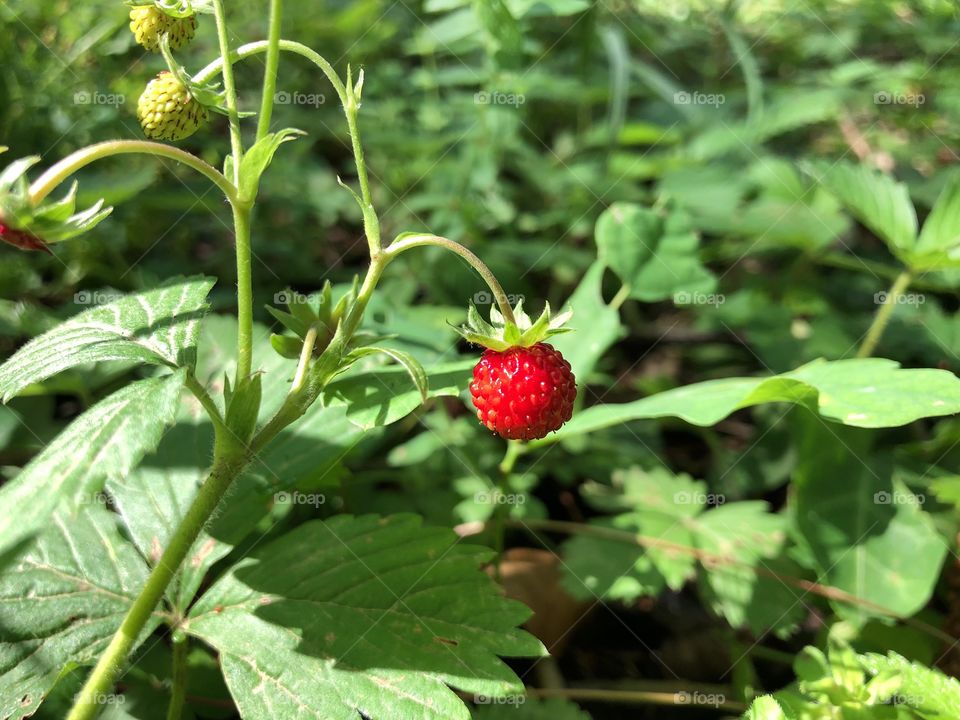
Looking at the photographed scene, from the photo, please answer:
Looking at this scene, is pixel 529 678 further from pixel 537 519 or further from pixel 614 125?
pixel 614 125

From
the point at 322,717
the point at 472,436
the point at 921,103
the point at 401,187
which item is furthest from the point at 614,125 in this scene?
the point at 322,717

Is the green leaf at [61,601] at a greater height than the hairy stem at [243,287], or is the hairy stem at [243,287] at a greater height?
the hairy stem at [243,287]

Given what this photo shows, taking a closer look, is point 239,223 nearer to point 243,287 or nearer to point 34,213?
point 243,287

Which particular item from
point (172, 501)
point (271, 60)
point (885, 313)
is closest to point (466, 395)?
point (172, 501)

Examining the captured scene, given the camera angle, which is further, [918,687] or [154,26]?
[918,687]

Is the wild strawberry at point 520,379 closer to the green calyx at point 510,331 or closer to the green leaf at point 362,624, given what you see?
the green calyx at point 510,331

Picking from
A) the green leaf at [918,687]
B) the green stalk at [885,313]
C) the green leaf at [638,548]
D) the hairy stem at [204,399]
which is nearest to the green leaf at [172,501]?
the hairy stem at [204,399]

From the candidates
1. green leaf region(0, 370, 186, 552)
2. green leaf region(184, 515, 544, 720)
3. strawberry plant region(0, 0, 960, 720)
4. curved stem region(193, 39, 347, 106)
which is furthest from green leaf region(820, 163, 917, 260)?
green leaf region(0, 370, 186, 552)
